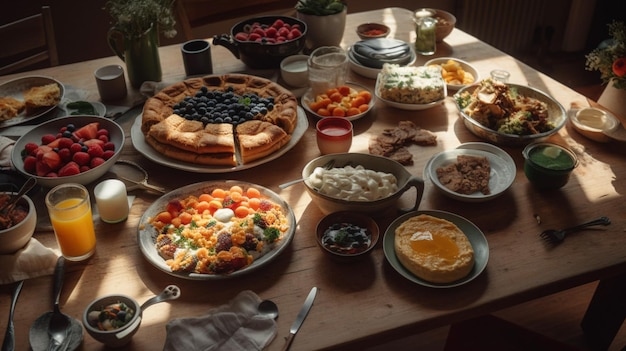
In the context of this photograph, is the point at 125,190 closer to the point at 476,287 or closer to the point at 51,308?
the point at 51,308

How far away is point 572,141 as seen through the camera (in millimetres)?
2156

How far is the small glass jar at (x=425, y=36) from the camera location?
8.91 ft

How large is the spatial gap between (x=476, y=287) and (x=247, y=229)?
0.68 m

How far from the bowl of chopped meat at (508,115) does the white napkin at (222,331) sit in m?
1.20

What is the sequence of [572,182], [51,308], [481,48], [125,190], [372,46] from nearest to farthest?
[51,308]
[125,190]
[572,182]
[372,46]
[481,48]

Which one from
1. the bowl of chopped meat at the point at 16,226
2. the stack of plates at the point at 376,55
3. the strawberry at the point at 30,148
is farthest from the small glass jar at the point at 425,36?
the bowl of chopped meat at the point at 16,226

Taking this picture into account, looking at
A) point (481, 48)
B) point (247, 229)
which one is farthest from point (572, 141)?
point (247, 229)

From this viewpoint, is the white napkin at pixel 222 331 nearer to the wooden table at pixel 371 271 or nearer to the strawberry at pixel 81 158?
the wooden table at pixel 371 271

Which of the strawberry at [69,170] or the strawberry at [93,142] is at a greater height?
the strawberry at [93,142]

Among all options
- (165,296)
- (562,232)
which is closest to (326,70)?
(562,232)

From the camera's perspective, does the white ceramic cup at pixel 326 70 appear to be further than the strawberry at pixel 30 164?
Yes

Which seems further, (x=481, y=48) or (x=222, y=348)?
(x=481, y=48)

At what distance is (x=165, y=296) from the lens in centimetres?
146

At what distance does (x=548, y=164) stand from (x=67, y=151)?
165cm
